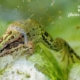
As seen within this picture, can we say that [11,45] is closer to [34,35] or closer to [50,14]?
[34,35]

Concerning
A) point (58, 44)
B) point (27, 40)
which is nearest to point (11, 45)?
point (27, 40)

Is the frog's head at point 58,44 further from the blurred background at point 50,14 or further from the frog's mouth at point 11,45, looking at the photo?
the frog's mouth at point 11,45

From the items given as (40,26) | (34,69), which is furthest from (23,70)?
(40,26)

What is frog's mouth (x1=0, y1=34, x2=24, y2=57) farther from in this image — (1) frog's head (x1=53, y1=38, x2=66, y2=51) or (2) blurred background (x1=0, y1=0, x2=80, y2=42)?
(1) frog's head (x1=53, y1=38, x2=66, y2=51)

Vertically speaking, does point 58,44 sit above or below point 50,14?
below

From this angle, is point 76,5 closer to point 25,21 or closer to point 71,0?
point 71,0

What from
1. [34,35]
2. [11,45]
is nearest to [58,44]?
[34,35]
